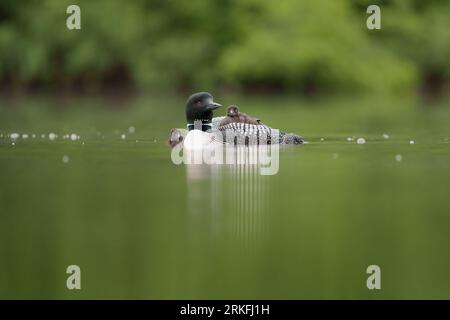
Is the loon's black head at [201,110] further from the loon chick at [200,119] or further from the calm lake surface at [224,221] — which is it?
the calm lake surface at [224,221]

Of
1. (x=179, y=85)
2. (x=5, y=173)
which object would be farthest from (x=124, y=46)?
(x=5, y=173)

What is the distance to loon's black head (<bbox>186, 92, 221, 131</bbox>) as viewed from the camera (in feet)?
33.5

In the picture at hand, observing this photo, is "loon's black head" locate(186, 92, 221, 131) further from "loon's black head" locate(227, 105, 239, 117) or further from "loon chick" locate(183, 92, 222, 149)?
"loon's black head" locate(227, 105, 239, 117)

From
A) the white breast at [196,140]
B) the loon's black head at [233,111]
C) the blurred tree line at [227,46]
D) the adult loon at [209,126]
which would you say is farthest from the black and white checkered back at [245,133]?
the blurred tree line at [227,46]

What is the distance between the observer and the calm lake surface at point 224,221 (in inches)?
205

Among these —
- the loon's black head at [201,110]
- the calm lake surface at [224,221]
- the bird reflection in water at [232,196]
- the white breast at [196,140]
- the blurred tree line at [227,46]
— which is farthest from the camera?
the blurred tree line at [227,46]

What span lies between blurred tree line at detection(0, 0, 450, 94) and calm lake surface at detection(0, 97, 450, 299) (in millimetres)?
15071

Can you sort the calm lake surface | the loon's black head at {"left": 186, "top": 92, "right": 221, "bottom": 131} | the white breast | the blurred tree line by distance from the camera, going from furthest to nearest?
the blurred tree line → the loon's black head at {"left": 186, "top": 92, "right": 221, "bottom": 131} → the white breast → the calm lake surface

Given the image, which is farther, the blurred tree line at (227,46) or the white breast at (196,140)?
the blurred tree line at (227,46)

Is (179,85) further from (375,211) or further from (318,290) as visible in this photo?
(318,290)

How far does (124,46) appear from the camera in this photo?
27031 millimetres

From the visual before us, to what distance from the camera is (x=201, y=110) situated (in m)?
10.2

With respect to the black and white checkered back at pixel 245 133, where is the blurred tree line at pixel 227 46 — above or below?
above

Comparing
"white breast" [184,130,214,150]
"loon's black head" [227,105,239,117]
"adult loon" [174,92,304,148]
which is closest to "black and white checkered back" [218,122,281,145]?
"adult loon" [174,92,304,148]
